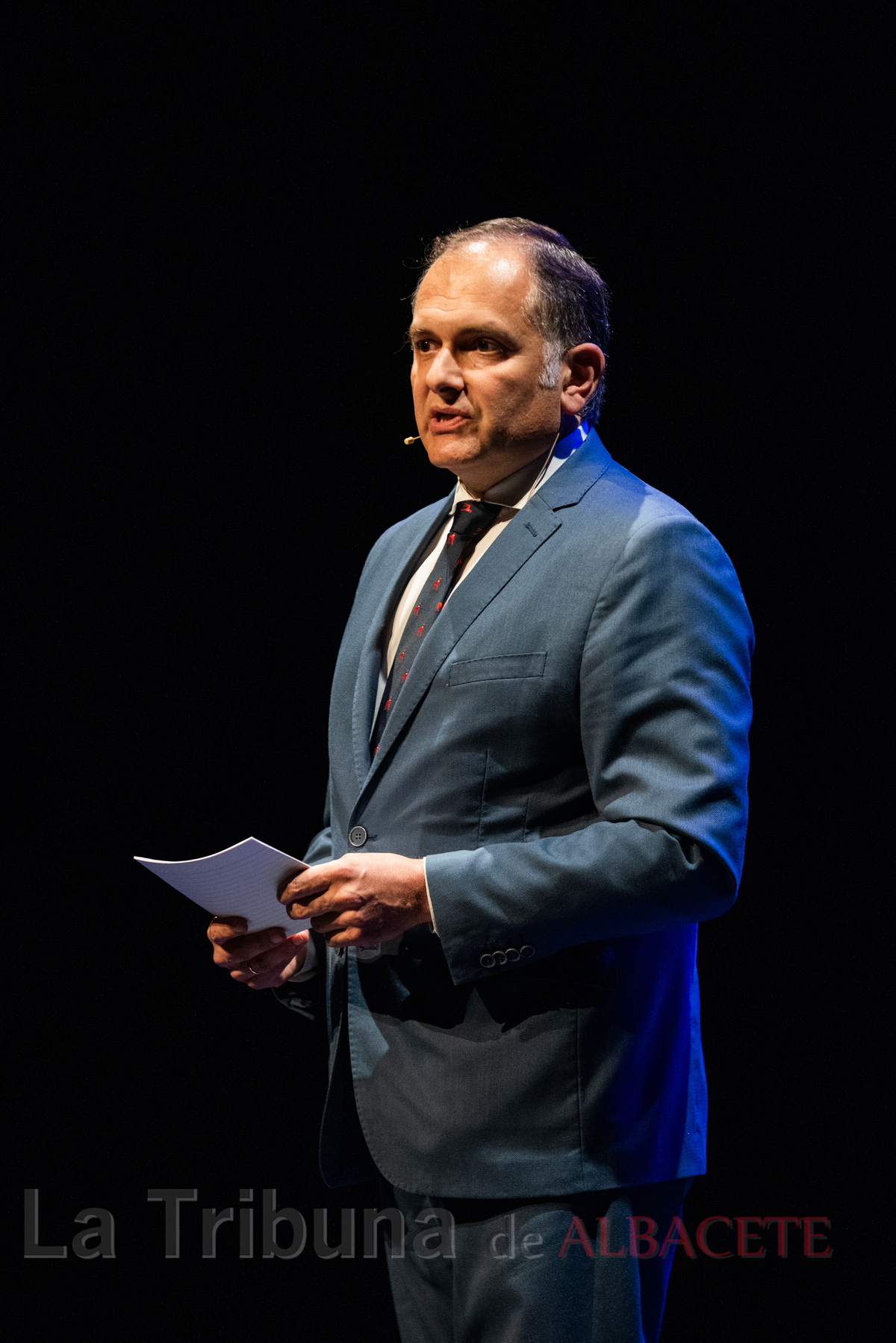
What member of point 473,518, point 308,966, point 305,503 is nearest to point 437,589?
point 473,518

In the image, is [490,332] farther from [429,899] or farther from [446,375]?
[429,899]

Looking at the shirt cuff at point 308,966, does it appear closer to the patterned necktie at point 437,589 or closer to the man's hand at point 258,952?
the man's hand at point 258,952

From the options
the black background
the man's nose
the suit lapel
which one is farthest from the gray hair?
the black background

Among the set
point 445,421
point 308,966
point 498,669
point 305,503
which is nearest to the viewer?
point 498,669

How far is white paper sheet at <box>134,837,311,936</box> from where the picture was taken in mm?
1201

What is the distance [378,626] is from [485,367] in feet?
1.28

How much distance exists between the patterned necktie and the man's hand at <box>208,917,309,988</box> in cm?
28

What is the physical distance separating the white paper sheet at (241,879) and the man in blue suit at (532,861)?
0.03 meters

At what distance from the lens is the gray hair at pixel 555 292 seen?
1.48m

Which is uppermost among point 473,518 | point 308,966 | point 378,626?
point 473,518

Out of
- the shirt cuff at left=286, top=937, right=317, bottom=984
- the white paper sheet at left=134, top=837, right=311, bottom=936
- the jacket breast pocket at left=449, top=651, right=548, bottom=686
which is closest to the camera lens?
the white paper sheet at left=134, top=837, right=311, bottom=936

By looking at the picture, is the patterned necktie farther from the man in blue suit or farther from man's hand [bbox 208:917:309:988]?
man's hand [bbox 208:917:309:988]

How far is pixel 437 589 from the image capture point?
156cm

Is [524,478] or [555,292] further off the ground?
[555,292]
